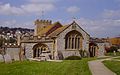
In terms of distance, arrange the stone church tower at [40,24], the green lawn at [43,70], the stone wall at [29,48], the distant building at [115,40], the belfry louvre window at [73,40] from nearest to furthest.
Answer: the green lawn at [43,70] < the belfry louvre window at [73,40] < the stone wall at [29,48] < the stone church tower at [40,24] < the distant building at [115,40]

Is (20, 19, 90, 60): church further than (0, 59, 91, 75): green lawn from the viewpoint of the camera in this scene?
Yes

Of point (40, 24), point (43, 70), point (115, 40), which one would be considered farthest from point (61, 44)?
point (115, 40)

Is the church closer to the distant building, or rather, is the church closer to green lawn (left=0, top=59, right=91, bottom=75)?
green lawn (left=0, top=59, right=91, bottom=75)

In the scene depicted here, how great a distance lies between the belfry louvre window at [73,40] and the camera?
54438 mm

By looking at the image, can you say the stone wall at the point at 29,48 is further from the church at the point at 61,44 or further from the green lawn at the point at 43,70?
the green lawn at the point at 43,70

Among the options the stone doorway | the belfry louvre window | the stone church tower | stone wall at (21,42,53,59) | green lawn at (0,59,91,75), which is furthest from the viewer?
the stone church tower

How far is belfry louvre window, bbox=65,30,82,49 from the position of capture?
179 feet

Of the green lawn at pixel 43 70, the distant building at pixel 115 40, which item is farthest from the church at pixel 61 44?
the distant building at pixel 115 40

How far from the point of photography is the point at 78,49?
54.9 metres

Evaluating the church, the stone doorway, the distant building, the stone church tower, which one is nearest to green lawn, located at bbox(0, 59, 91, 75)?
the church

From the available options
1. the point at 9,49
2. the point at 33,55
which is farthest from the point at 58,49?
the point at 9,49

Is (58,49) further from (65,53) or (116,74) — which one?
(116,74)

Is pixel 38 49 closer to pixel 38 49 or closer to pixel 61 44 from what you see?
pixel 38 49

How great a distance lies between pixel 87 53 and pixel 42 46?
8.55 metres
